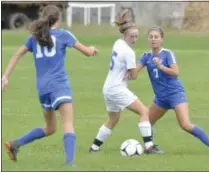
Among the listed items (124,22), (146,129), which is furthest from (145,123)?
(124,22)

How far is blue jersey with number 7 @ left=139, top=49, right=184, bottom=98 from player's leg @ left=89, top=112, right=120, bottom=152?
0.67 m

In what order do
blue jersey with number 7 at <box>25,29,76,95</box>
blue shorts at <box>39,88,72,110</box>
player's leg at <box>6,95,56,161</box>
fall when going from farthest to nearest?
1. player's leg at <box>6,95,56,161</box>
2. blue jersey with number 7 at <box>25,29,76,95</box>
3. blue shorts at <box>39,88,72,110</box>

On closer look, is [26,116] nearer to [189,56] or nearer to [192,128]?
[192,128]

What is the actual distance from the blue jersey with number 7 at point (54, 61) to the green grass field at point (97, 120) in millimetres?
944

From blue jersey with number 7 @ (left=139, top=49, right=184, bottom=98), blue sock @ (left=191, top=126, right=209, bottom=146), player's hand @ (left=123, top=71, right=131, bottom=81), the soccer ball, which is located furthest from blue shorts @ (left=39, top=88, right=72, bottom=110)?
blue sock @ (left=191, top=126, right=209, bottom=146)

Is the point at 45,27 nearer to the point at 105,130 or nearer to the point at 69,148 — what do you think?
the point at 69,148

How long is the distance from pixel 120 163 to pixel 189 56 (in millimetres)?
17878

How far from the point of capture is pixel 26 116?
1507 centimetres

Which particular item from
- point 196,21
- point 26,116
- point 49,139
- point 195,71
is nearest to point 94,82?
point 195,71

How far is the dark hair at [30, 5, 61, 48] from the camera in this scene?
941cm

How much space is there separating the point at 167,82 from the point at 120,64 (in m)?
0.78

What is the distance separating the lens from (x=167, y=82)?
1087 centimetres

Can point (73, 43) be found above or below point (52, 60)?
above

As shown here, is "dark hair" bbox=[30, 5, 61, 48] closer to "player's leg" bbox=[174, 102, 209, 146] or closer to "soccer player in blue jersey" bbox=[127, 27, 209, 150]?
"soccer player in blue jersey" bbox=[127, 27, 209, 150]
